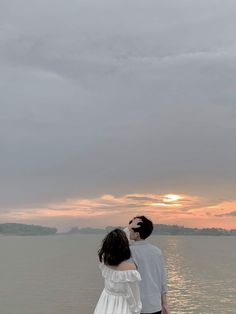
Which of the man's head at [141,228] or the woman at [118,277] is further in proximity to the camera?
the man's head at [141,228]

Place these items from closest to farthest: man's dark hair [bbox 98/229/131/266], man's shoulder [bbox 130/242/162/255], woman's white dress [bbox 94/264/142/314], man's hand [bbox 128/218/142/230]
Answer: man's dark hair [bbox 98/229/131/266]
woman's white dress [bbox 94/264/142/314]
man's hand [bbox 128/218/142/230]
man's shoulder [bbox 130/242/162/255]

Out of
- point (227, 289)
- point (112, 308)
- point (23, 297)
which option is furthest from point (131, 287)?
point (227, 289)

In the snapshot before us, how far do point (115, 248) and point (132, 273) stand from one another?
1.10 ft

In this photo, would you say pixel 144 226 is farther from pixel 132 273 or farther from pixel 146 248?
pixel 132 273

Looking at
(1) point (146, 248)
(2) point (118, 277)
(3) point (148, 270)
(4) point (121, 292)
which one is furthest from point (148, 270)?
(2) point (118, 277)

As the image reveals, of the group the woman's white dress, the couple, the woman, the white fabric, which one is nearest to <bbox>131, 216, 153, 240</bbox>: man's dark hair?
the couple

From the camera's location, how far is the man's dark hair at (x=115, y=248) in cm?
500

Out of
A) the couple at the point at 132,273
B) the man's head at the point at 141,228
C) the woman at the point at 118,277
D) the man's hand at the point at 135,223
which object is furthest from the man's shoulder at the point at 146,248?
the woman at the point at 118,277

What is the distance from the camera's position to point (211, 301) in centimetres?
3145

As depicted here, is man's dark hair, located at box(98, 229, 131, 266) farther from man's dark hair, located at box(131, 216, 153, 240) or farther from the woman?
man's dark hair, located at box(131, 216, 153, 240)

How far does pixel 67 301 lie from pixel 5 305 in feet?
12.4

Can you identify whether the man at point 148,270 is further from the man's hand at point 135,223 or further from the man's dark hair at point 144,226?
the man's hand at point 135,223

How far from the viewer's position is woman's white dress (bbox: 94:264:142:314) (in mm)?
5105

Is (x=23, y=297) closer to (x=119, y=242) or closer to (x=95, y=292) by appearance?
(x=95, y=292)
